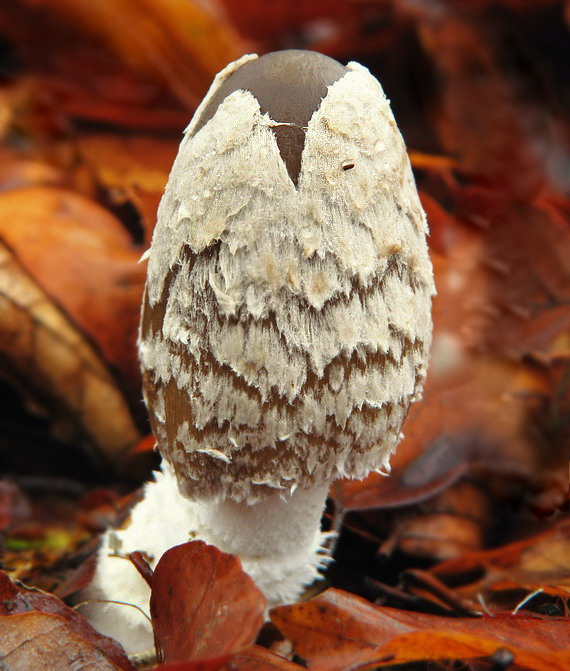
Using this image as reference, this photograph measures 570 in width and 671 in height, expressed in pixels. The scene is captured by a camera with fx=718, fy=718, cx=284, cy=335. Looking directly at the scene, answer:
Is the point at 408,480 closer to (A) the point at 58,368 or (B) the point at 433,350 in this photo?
(B) the point at 433,350

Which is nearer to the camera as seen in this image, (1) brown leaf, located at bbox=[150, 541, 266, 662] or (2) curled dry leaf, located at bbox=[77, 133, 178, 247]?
(1) brown leaf, located at bbox=[150, 541, 266, 662]

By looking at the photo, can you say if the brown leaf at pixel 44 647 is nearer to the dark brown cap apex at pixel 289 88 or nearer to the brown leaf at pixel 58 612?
the brown leaf at pixel 58 612

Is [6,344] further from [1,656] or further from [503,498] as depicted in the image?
[503,498]

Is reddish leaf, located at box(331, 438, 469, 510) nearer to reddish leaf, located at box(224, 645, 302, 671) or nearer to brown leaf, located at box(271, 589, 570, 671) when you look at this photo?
brown leaf, located at box(271, 589, 570, 671)

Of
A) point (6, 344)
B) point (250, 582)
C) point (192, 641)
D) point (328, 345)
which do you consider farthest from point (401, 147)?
point (6, 344)

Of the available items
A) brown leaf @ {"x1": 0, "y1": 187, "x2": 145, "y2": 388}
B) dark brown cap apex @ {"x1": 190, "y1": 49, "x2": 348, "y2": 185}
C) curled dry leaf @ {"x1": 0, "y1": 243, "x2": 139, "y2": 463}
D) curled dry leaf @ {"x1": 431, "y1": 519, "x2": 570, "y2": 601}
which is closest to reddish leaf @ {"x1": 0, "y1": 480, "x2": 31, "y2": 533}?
curled dry leaf @ {"x1": 0, "y1": 243, "x2": 139, "y2": 463}

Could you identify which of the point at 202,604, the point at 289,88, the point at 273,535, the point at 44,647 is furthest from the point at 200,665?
the point at 289,88

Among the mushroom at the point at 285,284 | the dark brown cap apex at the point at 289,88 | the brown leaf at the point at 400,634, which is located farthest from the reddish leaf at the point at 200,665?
the dark brown cap apex at the point at 289,88
